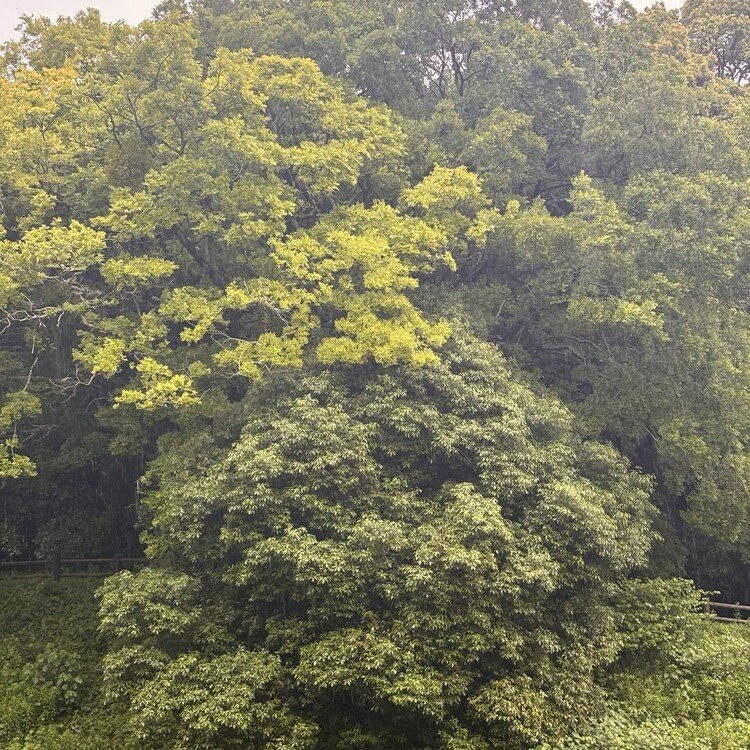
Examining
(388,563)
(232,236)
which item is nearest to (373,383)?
(388,563)

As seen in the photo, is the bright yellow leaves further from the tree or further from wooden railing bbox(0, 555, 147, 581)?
wooden railing bbox(0, 555, 147, 581)

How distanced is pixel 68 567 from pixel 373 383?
1010 centimetres

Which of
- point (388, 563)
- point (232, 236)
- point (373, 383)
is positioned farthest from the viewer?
point (232, 236)

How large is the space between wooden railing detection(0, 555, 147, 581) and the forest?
0.24 m

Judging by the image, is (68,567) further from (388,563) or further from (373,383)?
(388,563)

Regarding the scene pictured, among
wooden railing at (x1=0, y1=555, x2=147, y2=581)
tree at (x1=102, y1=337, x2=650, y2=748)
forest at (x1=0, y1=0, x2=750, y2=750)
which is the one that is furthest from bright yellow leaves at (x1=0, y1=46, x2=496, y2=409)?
wooden railing at (x1=0, y1=555, x2=147, y2=581)

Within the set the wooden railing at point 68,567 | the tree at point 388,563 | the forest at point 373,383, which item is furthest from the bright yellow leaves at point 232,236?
the wooden railing at point 68,567

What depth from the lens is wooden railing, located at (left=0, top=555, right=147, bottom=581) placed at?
16.5 meters

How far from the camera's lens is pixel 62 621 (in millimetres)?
14266

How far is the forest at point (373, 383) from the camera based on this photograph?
Answer: 9602 millimetres

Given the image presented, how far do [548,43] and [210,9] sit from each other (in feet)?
34.2

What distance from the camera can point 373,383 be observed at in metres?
12.6

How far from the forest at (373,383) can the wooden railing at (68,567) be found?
24 centimetres

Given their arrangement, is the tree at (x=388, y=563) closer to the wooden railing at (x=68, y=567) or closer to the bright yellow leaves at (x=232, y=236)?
the bright yellow leaves at (x=232, y=236)
